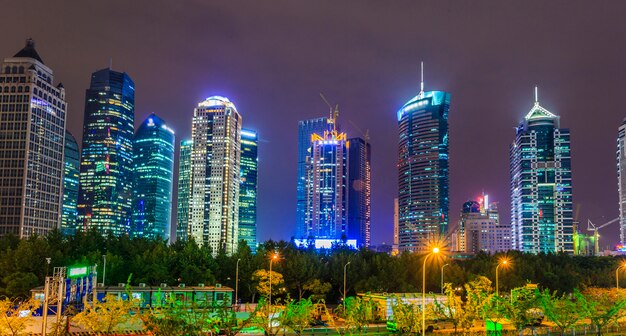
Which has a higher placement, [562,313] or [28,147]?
[28,147]

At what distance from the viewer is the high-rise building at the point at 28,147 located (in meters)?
123

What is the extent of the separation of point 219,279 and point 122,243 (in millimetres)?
15955

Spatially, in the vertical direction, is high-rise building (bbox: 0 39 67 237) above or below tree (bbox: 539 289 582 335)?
above

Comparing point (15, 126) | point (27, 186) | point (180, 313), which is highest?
point (15, 126)

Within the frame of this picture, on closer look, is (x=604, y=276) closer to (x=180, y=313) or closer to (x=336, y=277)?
(x=336, y=277)

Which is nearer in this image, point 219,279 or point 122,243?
point 219,279

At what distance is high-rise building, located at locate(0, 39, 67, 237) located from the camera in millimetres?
122812

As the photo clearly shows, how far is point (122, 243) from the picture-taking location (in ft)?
269

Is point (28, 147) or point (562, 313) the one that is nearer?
point (562, 313)

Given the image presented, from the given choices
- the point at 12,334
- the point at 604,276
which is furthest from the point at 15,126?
the point at 604,276

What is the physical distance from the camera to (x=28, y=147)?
125 meters

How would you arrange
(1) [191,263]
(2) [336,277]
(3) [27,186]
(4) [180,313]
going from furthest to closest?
1. (3) [27,186]
2. (2) [336,277]
3. (1) [191,263]
4. (4) [180,313]

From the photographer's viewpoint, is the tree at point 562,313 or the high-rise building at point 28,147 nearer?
the tree at point 562,313

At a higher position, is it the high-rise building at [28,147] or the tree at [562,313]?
the high-rise building at [28,147]
